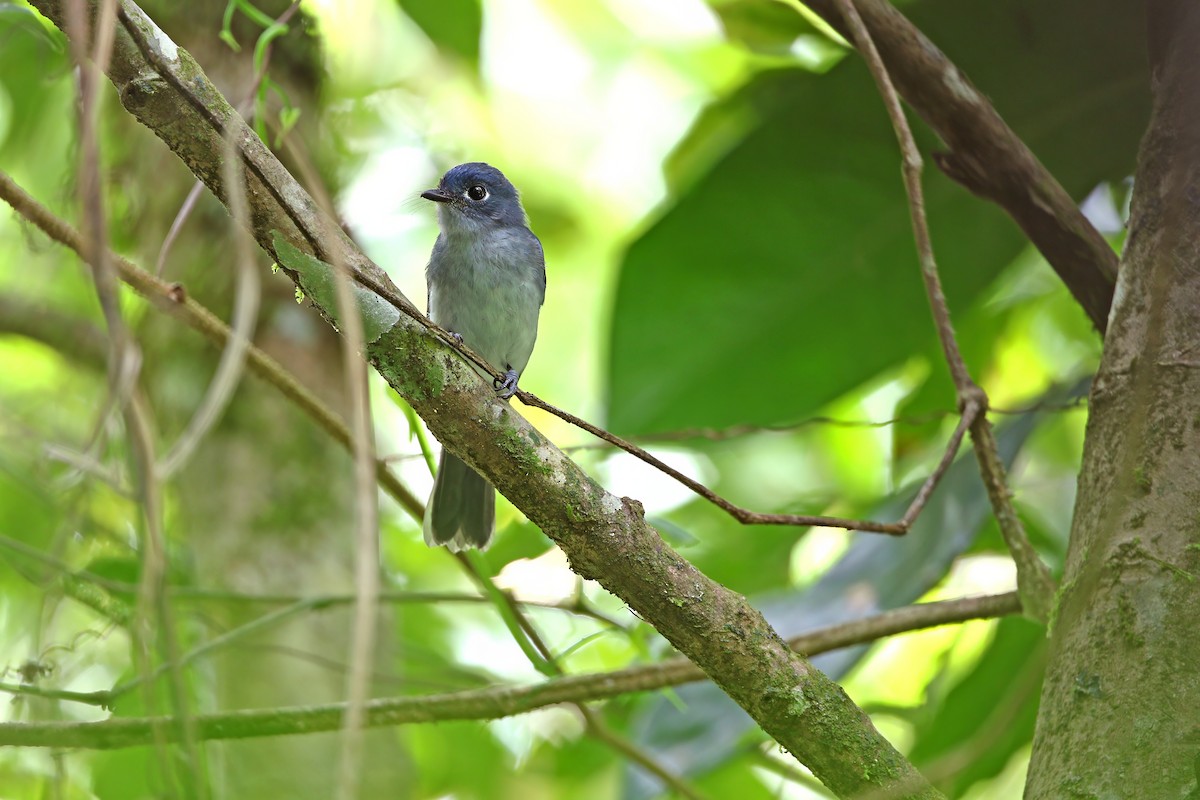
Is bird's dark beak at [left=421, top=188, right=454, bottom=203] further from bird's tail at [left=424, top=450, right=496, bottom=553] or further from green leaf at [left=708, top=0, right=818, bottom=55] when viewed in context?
green leaf at [left=708, top=0, right=818, bottom=55]

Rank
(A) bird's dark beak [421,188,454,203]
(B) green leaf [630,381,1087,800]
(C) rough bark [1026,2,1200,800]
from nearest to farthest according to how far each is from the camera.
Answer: (C) rough bark [1026,2,1200,800] → (B) green leaf [630,381,1087,800] → (A) bird's dark beak [421,188,454,203]

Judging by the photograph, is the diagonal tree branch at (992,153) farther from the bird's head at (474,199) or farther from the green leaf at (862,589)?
the bird's head at (474,199)

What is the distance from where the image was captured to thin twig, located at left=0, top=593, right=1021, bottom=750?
1979mm

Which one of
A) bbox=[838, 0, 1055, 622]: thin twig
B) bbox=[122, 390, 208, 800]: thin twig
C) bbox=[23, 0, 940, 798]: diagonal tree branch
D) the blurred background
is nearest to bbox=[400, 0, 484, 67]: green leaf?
the blurred background

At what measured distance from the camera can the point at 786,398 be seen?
2838 mm

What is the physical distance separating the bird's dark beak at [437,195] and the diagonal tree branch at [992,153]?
2102 mm

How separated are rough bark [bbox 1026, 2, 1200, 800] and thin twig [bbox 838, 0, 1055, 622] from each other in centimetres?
17

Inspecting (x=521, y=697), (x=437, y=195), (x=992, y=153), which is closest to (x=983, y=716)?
(x=521, y=697)

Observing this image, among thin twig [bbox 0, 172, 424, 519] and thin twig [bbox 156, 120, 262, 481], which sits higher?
thin twig [bbox 0, 172, 424, 519]

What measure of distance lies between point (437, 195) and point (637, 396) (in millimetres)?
1460

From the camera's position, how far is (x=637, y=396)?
2.80m

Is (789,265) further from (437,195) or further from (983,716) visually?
(437,195)

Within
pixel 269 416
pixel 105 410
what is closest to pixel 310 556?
pixel 269 416

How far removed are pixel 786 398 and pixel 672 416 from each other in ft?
0.96
